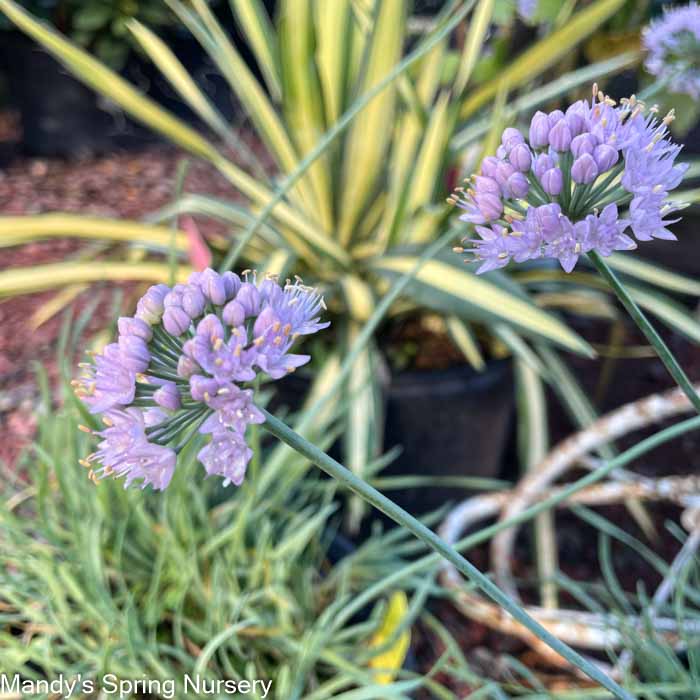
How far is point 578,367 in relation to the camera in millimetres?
1507

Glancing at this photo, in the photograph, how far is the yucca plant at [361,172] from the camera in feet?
2.82

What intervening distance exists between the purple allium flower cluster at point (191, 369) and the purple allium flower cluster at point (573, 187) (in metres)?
0.08

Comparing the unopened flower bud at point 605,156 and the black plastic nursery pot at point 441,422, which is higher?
the unopened flower bud at point 605,156

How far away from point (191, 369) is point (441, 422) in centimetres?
72

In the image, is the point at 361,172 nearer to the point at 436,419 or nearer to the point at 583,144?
the point at 436,419

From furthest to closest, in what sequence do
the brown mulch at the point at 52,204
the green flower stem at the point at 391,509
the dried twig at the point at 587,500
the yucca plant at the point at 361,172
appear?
the brown mulch at the point at 52,204, the yucca plant at the point at 361,172, the dried twig at the point at 587,500, the green flower stem at the point at 391,509

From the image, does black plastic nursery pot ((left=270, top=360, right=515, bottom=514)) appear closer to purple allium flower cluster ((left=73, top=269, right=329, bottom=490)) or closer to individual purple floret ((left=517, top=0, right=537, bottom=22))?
individual purple floret ((left=517, top=0, right=537, bottom=22))

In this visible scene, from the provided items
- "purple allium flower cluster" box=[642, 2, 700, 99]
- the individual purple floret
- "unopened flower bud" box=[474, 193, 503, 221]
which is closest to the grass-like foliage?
"unopened flower bud" box=[474, 193, 503, 221]

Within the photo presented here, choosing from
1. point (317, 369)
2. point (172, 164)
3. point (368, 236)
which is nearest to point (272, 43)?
point (368, 236)

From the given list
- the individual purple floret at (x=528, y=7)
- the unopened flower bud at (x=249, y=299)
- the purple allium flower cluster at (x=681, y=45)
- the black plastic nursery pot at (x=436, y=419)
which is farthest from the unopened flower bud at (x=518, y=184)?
the individual purple floret at (x=528, y=7)

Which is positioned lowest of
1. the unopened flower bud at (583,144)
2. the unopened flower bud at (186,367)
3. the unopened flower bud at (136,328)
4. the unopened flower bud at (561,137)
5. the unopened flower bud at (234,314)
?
the unopened flower bud at (186,367)

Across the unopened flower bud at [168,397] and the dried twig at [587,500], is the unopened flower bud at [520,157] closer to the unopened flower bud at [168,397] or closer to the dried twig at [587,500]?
the unopened flower bud at [168,397]

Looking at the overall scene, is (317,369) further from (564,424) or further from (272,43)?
(564,424)

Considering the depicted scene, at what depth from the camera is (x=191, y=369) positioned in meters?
0.25
